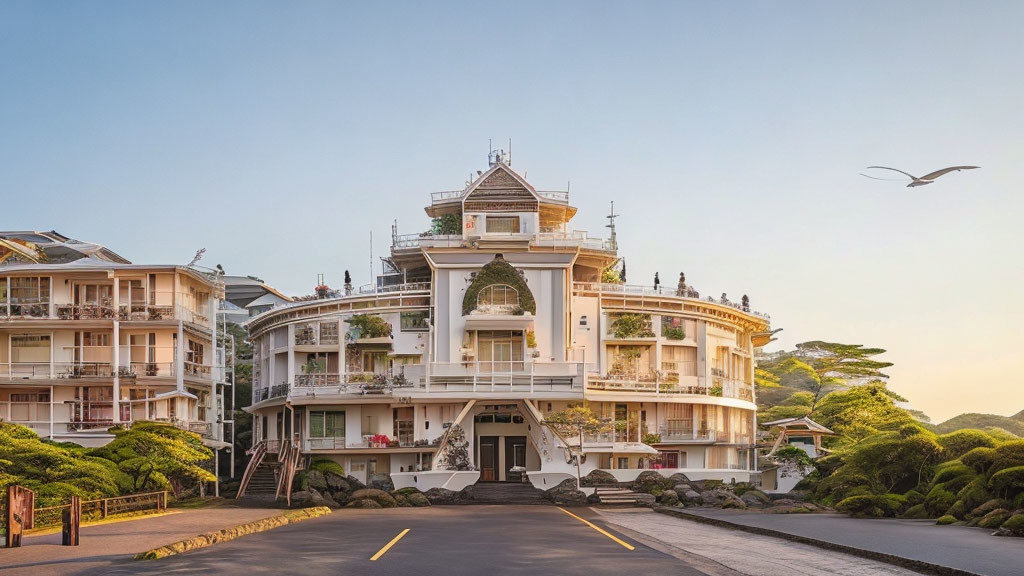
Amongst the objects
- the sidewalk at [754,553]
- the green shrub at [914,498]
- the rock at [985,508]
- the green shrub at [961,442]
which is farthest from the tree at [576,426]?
the rock at [985,508]

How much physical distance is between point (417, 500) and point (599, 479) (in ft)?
31.1

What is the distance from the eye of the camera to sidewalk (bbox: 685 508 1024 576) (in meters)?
20.3

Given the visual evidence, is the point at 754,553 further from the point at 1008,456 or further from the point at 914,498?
the point at 914,498

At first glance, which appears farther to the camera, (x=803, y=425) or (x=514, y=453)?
(x=803, y=425)

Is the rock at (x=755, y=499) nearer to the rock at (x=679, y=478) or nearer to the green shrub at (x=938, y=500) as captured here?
the rock at (x=679, y=478)

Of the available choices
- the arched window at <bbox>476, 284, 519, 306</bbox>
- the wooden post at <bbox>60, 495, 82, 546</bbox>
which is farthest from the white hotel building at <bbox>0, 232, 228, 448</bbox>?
the wooden post at <bbox>60, 495, 82, 546</bbox>

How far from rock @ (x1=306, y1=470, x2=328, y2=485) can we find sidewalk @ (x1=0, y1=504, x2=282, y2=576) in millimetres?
16366

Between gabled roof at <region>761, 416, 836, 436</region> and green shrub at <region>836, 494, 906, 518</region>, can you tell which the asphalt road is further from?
gabled roof at <region>761, 416, 836, 436</region>

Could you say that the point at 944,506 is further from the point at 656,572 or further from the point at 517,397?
the point at 517,397

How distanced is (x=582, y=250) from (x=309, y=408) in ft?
58.9

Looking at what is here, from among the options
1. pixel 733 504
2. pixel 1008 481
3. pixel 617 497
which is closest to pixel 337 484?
pixel 617 497

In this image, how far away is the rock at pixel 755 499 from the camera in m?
49.2

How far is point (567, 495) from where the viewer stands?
5022cm

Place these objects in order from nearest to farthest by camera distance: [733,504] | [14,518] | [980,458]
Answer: [14,518], [980,458], [733,504]
